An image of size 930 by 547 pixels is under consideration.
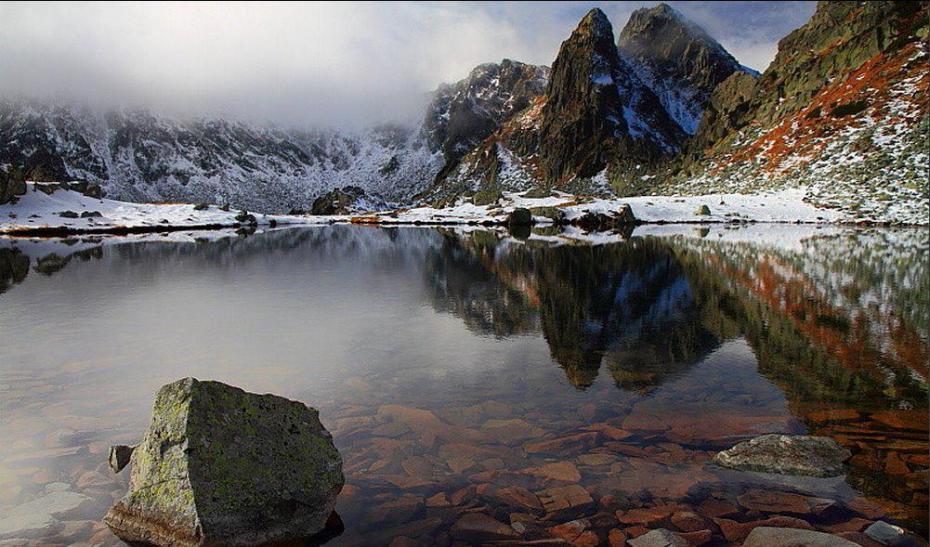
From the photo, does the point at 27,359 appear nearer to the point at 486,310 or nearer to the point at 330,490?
the point at 330,490

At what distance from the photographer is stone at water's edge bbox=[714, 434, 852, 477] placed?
789 centimetres

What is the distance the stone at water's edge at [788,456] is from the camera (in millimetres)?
7891

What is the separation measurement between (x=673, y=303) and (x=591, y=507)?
1605cm

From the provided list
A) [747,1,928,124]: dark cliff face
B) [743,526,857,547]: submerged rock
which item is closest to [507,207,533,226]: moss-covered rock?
[747,1,928,124]: dark cliff face

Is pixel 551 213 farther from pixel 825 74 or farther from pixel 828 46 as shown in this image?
pixel 828 46

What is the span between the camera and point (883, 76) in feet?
374

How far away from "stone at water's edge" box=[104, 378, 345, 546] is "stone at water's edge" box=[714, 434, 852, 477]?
5.98 m

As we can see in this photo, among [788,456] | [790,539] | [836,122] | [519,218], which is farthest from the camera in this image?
[836,122]

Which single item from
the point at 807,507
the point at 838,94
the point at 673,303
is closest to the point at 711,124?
the point at 838,94

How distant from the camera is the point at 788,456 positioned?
8133 mm

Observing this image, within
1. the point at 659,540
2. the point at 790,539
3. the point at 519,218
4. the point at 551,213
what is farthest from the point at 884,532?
the point at 551,213

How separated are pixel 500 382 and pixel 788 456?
575cm

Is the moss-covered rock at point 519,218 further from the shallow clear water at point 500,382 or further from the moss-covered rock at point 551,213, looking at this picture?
the shallow clear water at point 500,382

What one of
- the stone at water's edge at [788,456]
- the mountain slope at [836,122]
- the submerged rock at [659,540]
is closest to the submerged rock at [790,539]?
the submerged rock at [659,540]
